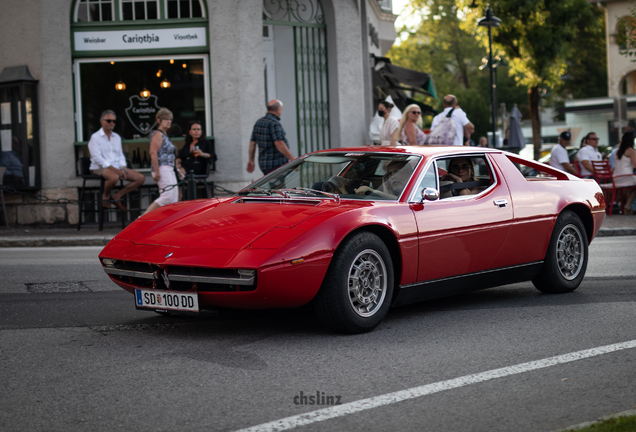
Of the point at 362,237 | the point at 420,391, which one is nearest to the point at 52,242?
the point at 362,237

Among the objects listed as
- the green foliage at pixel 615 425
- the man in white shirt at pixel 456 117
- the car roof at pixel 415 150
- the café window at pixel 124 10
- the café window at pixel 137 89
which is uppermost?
the café window at pixel 124 10

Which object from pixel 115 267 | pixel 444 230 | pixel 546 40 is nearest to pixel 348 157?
pixel 444 230

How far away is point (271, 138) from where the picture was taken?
40.5 ft

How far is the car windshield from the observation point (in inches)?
237

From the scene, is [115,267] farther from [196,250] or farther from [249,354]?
[249,354]

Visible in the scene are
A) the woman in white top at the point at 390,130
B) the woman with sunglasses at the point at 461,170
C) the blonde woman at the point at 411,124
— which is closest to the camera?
the woman with sunglasses at the point at 461,170

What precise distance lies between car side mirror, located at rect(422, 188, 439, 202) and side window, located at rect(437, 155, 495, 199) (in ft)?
1.47

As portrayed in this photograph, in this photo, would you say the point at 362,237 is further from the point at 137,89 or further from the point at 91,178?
the point at 137,89

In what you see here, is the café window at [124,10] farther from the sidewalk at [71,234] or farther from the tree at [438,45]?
the tree at [438,45]

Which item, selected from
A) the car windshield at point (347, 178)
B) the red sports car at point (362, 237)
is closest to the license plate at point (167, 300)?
the red sports car at point (362, 237)

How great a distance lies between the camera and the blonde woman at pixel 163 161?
12.3m

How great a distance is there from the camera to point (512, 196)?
6633mm

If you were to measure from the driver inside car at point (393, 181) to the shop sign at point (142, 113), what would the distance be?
10.5m

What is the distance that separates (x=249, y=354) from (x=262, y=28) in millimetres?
12666
